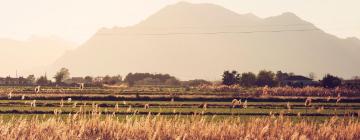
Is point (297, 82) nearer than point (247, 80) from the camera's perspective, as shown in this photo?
Yes

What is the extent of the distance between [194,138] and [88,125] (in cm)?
356

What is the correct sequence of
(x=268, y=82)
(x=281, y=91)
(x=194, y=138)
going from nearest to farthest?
1. (x=194, y=138)
2. (x=281, y=91)
3. (x=268, y=82)

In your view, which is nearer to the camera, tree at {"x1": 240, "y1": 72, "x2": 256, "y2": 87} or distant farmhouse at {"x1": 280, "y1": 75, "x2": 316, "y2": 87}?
distant farmhouse at {"x1": 280, "y1": 75, "x2": 316, "y2": 87}

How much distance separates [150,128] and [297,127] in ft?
16.2

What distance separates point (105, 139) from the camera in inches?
644

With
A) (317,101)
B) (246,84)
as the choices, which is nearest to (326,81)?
(246,84)

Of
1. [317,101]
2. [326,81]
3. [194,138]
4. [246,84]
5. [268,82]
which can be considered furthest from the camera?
[246,84]

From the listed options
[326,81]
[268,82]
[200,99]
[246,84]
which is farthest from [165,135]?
[246,84]

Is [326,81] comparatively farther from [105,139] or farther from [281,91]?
[105,139]

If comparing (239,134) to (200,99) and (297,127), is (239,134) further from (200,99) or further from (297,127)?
(200,99)

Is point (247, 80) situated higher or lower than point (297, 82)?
higher

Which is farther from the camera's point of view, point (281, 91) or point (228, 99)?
point (281, 91)

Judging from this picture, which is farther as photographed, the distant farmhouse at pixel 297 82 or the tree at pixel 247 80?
the tree at pixel 247 80

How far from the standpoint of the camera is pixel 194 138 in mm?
15914
